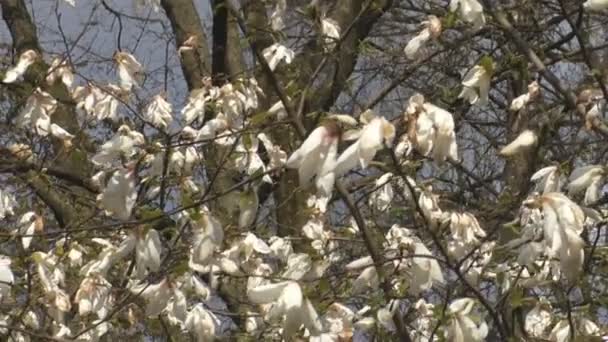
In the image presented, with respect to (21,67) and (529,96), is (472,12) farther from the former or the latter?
(21,67)

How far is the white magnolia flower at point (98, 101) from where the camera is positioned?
3498 millimetres

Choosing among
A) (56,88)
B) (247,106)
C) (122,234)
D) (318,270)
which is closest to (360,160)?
(318,270)

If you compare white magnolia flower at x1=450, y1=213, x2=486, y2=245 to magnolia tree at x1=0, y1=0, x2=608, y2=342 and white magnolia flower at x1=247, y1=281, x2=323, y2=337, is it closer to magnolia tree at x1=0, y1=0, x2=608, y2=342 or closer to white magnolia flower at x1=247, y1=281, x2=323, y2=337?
magnolia tree at x1=0, y1=0, x2=608, y2=342

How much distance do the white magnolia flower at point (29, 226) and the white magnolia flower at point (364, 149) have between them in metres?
1.42

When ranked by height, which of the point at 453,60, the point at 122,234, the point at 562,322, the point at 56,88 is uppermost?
the point at 56,88

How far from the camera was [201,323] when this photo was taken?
2516 mm

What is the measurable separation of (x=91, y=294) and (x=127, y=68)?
30.5 inches

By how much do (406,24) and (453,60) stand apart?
1.62 ft

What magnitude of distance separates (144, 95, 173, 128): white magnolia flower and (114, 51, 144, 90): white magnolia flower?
137 mm

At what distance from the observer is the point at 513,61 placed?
262 centimetres

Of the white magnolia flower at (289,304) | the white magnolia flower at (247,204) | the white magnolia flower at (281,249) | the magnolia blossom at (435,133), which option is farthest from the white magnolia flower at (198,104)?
the magnolia blossom at (435,133)

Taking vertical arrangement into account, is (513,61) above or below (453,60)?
above

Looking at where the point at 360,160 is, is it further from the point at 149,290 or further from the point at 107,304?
the point at 107,304

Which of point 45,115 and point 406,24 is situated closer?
point 45,115
